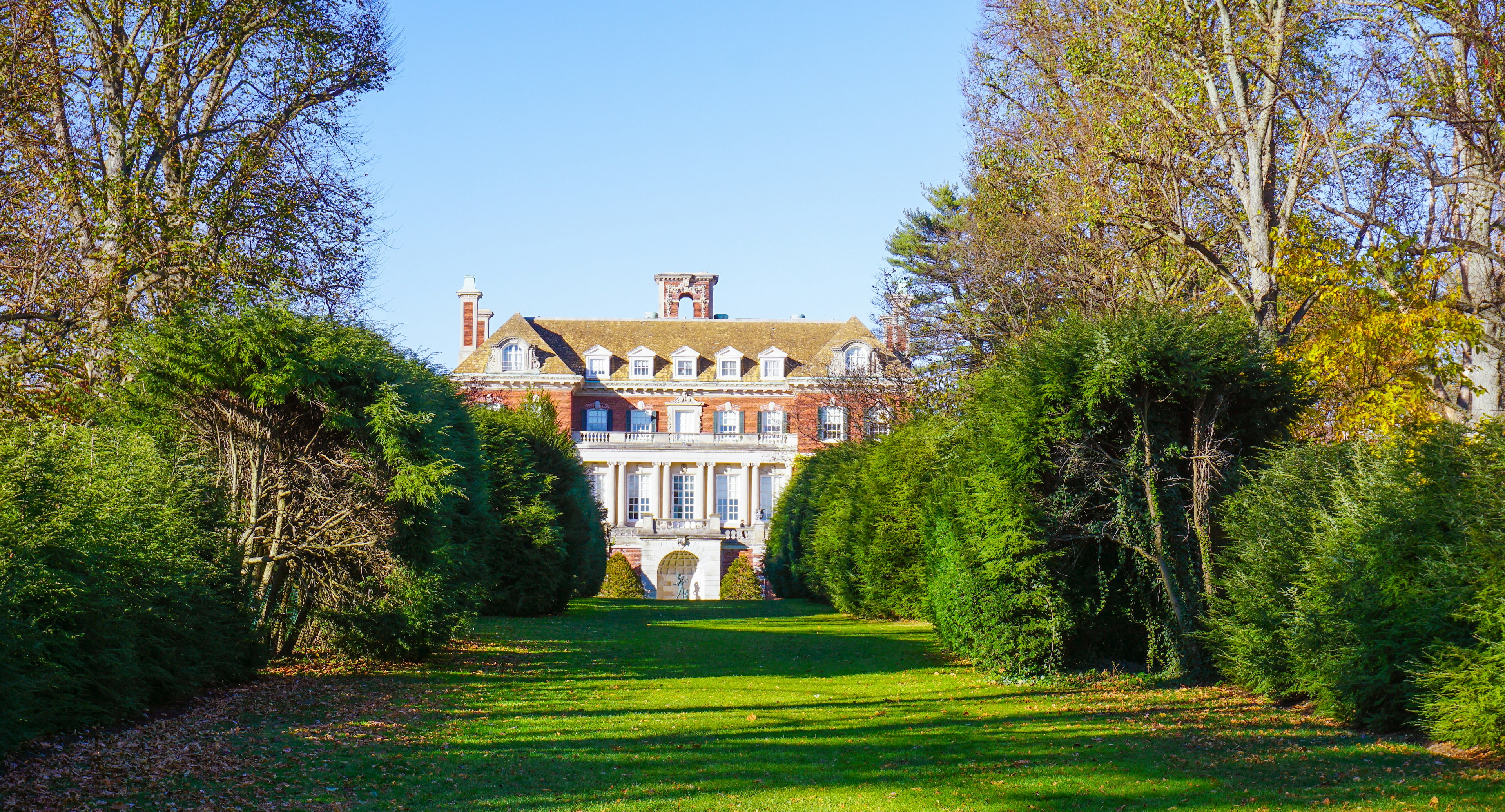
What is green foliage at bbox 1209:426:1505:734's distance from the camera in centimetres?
867

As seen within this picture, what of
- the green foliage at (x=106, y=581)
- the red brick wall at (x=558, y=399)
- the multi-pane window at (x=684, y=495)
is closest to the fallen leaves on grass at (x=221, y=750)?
the green foliage at (x=106, y=581)

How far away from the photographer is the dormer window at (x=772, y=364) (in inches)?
2388

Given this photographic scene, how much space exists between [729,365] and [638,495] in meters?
8.47

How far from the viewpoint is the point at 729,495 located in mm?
61000

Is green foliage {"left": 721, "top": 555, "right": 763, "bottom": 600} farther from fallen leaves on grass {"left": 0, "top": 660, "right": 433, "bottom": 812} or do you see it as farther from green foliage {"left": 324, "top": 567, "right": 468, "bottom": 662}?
fallen leaves on grass {"left": 0, "top": 660, "right": 433, "bottom": 812}

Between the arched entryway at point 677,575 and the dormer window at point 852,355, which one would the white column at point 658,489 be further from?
the dormer window at point 852,355

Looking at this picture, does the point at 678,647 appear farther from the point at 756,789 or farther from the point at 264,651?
the point at 756,789

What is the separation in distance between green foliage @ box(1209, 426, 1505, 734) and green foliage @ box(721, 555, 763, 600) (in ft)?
115

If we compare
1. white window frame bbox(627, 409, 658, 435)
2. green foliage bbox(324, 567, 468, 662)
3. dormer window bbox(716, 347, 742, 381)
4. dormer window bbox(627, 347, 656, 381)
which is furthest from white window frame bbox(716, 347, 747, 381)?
green foliage bbox(324, 567, 468, 662)

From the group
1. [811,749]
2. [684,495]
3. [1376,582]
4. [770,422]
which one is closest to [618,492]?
[684,495]

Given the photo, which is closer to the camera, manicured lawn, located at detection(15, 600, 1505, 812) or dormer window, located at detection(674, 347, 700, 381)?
manicured lawn, located at detection(15, 600, 1505, 812)

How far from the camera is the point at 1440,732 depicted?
8828 mm

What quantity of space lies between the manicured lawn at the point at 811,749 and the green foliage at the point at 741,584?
106 ft

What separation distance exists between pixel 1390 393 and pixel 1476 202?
2.76 m
